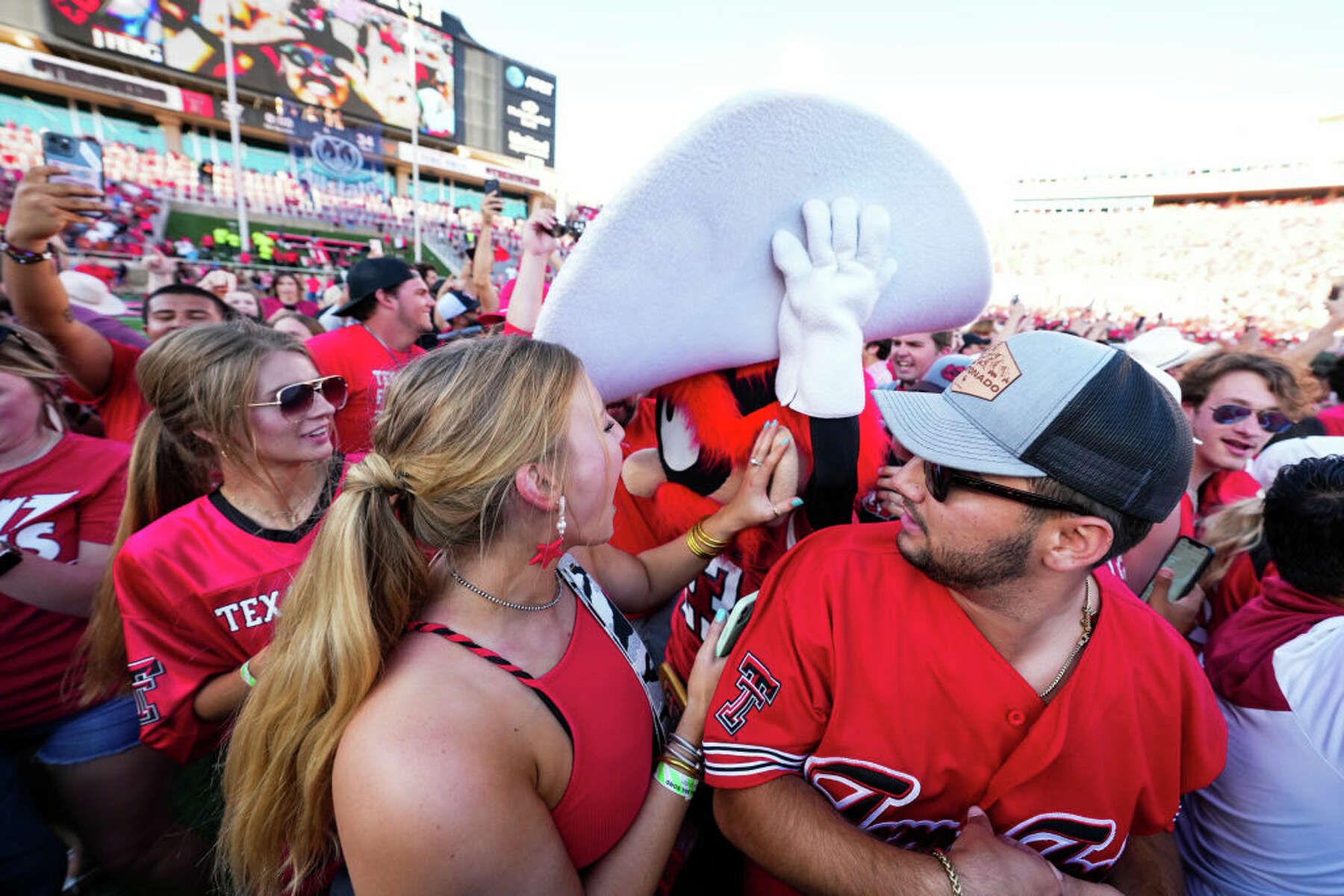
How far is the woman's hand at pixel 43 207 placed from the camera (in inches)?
88.4

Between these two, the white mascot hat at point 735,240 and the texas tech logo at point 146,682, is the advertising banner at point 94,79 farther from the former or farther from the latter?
the white mascot hat at point 735,240

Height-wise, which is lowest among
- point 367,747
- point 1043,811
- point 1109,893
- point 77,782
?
point 77,782

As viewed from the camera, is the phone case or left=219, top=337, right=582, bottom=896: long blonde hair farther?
the phone case

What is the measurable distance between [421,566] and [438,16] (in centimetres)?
4864

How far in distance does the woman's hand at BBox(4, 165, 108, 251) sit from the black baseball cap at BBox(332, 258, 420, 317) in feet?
4.93

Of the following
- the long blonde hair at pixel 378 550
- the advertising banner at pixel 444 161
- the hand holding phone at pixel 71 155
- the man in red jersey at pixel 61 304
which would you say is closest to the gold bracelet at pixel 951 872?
the long blonde hair at pixel 378 550

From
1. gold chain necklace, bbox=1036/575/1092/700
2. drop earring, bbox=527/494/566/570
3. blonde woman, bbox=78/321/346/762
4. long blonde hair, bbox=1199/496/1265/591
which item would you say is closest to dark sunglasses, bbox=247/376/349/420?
blonde woman, bbox=78/321/346/762

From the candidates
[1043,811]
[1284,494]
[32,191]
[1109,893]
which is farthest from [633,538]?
[32,191]

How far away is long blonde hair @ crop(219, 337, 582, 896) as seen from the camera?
1.07 metres

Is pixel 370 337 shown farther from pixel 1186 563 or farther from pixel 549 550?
pixel 1186 563

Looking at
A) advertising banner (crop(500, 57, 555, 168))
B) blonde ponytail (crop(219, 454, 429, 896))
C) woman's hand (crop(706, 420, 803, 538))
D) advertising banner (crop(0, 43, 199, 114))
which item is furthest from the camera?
advertising banner (crop(500, 57, 555, 168))

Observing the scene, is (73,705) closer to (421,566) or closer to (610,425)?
(421,566)

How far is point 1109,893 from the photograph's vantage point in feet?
3.81

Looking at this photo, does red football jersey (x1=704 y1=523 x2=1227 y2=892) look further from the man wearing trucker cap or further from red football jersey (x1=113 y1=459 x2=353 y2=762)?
red football jersey (x1=113 y1=459 x2=353 y2=762)
